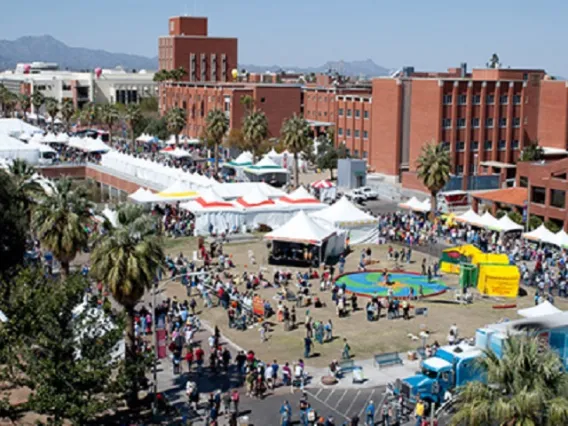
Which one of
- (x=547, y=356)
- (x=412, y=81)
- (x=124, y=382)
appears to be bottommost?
(x=124, y=382)

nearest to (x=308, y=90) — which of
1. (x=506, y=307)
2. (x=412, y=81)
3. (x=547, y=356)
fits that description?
(x=412, y=81)

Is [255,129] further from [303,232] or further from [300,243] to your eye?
[303,232]

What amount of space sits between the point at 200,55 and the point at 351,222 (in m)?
111

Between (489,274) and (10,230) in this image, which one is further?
(489,274)

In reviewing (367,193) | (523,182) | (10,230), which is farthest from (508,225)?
(10,230)

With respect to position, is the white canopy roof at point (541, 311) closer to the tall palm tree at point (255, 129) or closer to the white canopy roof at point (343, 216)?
the white canopy roof at point (343, 216)

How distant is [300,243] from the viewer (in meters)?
47.9

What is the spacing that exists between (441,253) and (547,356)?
108 ft

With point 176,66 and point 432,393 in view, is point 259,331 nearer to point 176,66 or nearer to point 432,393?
point 432,393

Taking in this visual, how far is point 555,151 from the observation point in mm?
83688

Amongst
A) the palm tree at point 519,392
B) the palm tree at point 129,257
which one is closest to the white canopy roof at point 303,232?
the palm tree at point 129,257

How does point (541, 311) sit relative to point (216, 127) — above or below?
below

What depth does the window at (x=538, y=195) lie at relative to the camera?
56906mm

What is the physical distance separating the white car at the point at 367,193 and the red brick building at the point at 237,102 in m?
39.6
